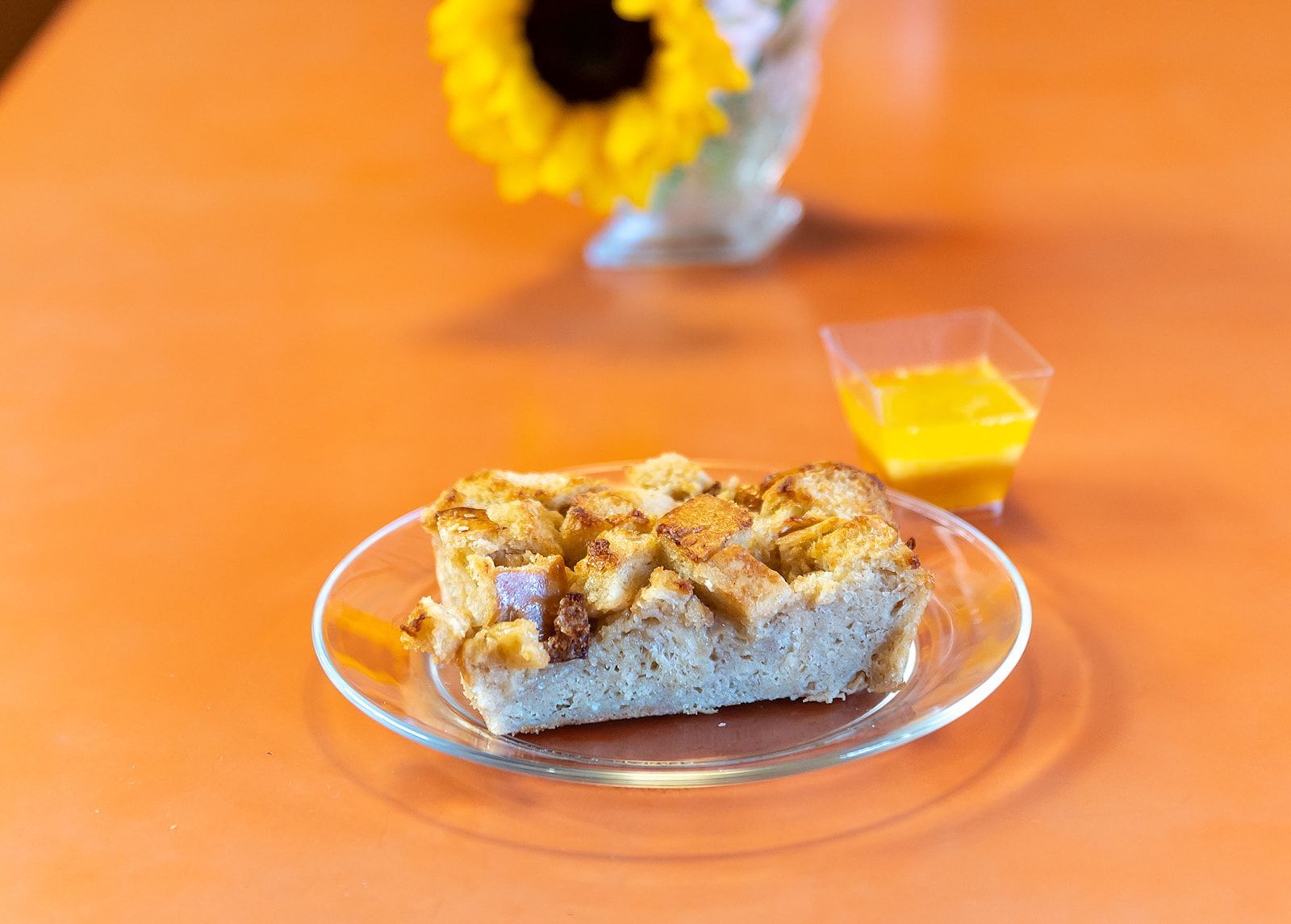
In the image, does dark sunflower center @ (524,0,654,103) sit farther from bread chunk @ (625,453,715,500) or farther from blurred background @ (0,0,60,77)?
blurred background @ (0,0,60,77)

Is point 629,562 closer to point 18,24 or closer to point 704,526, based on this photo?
point 704,526

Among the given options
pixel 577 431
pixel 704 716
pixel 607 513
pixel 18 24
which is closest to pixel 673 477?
pixel 607 513

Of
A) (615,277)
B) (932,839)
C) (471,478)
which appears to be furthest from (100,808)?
(615,277)

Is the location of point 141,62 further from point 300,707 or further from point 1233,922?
point 1233,922

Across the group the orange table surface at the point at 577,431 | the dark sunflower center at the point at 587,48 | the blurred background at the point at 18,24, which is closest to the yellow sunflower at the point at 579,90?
Result: the dark sunflower center at the point at 587,48

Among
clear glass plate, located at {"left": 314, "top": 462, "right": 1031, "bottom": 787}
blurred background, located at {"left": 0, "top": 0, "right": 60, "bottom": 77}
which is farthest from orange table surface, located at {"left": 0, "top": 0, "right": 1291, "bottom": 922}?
blurred background, located at {"left": 0, "top": 0, "right": 60, "bottom": 77}

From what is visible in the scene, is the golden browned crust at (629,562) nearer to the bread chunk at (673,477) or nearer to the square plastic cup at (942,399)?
the bread chunk at (673,477)
